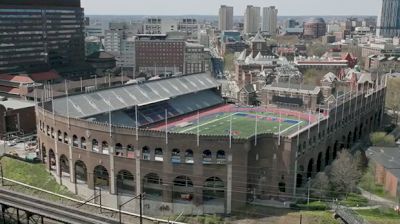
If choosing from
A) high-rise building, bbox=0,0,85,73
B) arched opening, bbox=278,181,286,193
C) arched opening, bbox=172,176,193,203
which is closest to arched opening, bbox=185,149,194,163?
arched opening, bbox=172,176,193,203

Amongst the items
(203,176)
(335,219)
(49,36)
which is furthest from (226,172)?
(49,36)

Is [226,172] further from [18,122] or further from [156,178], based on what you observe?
[18,122]

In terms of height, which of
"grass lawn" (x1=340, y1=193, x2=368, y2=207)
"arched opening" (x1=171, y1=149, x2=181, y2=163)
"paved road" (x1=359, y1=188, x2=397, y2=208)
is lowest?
"paved road" (x1=359, y1=188, x2=397, y2=208)

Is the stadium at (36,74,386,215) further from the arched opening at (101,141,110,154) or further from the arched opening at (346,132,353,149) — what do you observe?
the arched opening at (346,132,353,149)

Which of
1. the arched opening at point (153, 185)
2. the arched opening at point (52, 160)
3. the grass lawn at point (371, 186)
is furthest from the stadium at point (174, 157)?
the grass lawn at point (371, 186)

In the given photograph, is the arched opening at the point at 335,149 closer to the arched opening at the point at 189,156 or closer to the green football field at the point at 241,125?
the green football field at the point at 241,125

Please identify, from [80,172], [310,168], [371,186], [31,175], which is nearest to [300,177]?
[310,168]

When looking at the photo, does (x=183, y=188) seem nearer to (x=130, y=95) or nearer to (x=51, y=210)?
(x=51, y=210)
